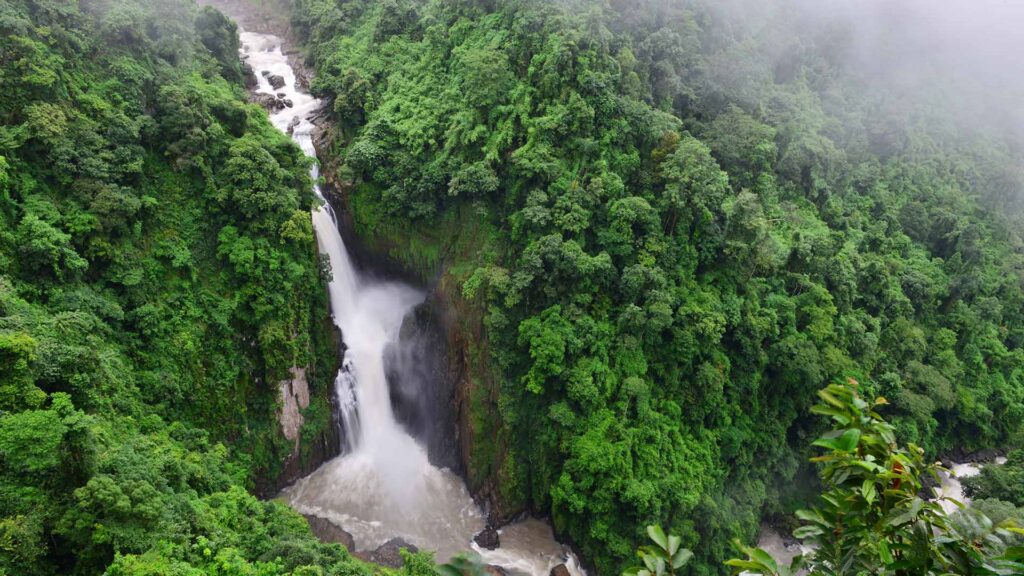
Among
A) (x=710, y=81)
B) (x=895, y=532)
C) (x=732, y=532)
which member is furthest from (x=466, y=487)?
(x=710, y=81)

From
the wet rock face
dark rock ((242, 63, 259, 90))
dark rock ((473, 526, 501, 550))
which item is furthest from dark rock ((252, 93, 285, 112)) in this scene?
dark rock ((473, 526, 501, 550))

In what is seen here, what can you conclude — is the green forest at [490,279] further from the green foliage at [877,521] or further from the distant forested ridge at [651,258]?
the green foliage at [877,521]

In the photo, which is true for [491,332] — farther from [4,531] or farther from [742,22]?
[742,22]

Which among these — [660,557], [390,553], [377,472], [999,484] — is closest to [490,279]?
[377,472]

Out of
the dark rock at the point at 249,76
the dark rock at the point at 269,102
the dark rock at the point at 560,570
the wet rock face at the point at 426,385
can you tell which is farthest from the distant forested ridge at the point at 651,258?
the dark rock at the point at 249,76

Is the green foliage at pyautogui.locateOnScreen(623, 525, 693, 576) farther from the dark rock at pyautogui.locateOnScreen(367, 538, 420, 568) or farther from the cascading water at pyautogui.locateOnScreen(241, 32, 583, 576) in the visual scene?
the cascading water at pyautogui.locateOnScreen(241, 32, 583, 576)

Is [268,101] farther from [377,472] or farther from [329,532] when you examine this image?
[329,532]
